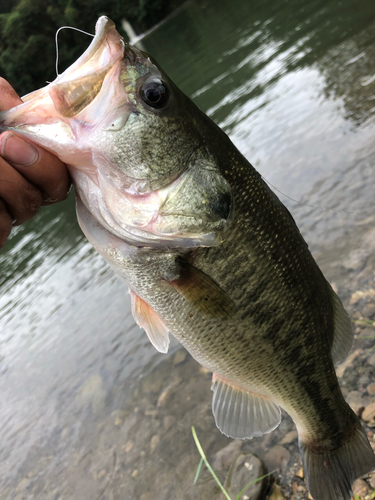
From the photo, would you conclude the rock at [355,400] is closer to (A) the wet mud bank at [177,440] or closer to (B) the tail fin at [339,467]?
(A) the wet mud bank at [177,440]

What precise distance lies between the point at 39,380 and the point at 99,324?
54.4 inches

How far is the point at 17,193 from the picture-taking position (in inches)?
67.7

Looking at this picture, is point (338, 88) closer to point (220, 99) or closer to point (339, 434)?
point (220, 99)

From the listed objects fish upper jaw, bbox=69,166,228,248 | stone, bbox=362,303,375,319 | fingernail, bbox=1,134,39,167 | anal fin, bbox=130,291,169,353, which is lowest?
stone, bbox=362,303,375,319

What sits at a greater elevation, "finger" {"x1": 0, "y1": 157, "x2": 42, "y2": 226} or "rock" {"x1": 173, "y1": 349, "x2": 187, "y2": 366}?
"finger" {"x1": 0, "y1": 157, "x2": 42, "y2": 226}

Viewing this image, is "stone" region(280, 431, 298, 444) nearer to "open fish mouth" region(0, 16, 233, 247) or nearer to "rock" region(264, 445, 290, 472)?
"rock" region(264, 445, 290, 472)

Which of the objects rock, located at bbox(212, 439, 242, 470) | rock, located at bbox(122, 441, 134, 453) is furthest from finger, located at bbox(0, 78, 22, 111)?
rock, located at bbox(122, 441, 134, 453)

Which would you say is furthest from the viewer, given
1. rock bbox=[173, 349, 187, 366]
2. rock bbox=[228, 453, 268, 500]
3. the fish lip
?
rock bbox=[173, 349, 187, 366]

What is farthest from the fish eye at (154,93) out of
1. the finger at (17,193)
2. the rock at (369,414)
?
the rock at (369,414)

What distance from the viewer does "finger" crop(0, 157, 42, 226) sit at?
1.65m

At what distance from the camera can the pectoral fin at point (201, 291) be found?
1834mm

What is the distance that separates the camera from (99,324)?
23.6 ft

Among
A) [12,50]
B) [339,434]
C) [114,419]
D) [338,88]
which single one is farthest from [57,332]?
[12,50]

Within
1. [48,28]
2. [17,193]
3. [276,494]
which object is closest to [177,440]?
[276,494]
